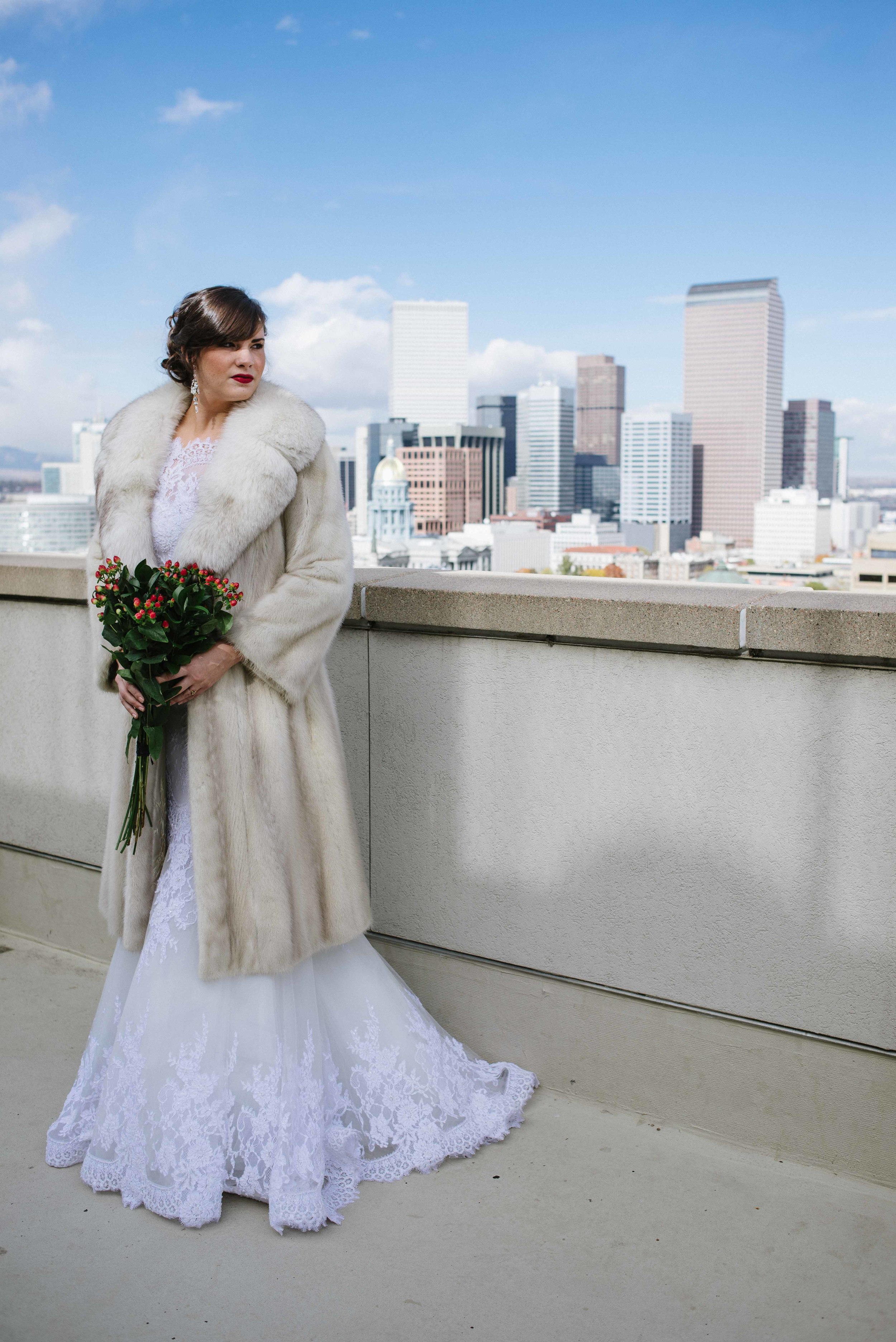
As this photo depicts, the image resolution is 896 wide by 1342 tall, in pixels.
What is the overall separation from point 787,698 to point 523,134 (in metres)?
174

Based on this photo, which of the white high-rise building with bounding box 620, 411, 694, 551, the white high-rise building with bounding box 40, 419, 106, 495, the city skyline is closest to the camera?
the white high-rise building with bounding box 40, 419, 106, 495

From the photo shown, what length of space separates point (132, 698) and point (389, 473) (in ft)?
379

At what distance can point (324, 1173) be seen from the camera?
2189 millimetres

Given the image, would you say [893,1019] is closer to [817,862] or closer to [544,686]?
[817,862]

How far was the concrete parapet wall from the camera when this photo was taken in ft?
7.23

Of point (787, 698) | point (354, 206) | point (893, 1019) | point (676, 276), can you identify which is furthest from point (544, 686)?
point (676, 276)

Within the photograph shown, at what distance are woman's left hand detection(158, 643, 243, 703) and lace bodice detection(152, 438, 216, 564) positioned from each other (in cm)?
21

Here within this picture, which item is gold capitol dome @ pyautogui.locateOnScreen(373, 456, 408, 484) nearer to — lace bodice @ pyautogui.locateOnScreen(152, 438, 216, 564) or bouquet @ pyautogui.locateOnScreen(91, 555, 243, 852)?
lace bodice @ pyautogui.locateOnScreen(152, 438, 216, 564)

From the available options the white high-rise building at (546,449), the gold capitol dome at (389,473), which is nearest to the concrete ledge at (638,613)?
the gold capitol dome at (389,473)

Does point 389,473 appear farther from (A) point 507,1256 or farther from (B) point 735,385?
(A) point 507,1256

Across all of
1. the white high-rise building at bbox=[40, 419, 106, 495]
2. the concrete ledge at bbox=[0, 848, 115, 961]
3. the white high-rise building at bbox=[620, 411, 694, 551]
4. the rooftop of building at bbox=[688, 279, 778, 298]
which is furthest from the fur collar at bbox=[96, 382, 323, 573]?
the rooftop of building at bbox=[688, 279, 778, 298]

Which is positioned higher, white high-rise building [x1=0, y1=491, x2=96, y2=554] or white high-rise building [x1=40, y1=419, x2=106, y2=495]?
white high-rise building [x1=40, y1=419, x2=106, y2=495]

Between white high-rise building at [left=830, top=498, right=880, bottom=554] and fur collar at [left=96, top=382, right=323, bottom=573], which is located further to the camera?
white high-rise building at [left=830, top=498, right=880, bottom=554]

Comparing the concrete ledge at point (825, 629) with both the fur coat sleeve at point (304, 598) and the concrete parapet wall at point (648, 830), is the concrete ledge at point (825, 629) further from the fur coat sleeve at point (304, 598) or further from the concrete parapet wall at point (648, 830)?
the fur coat sleeve at point (304, 598)
